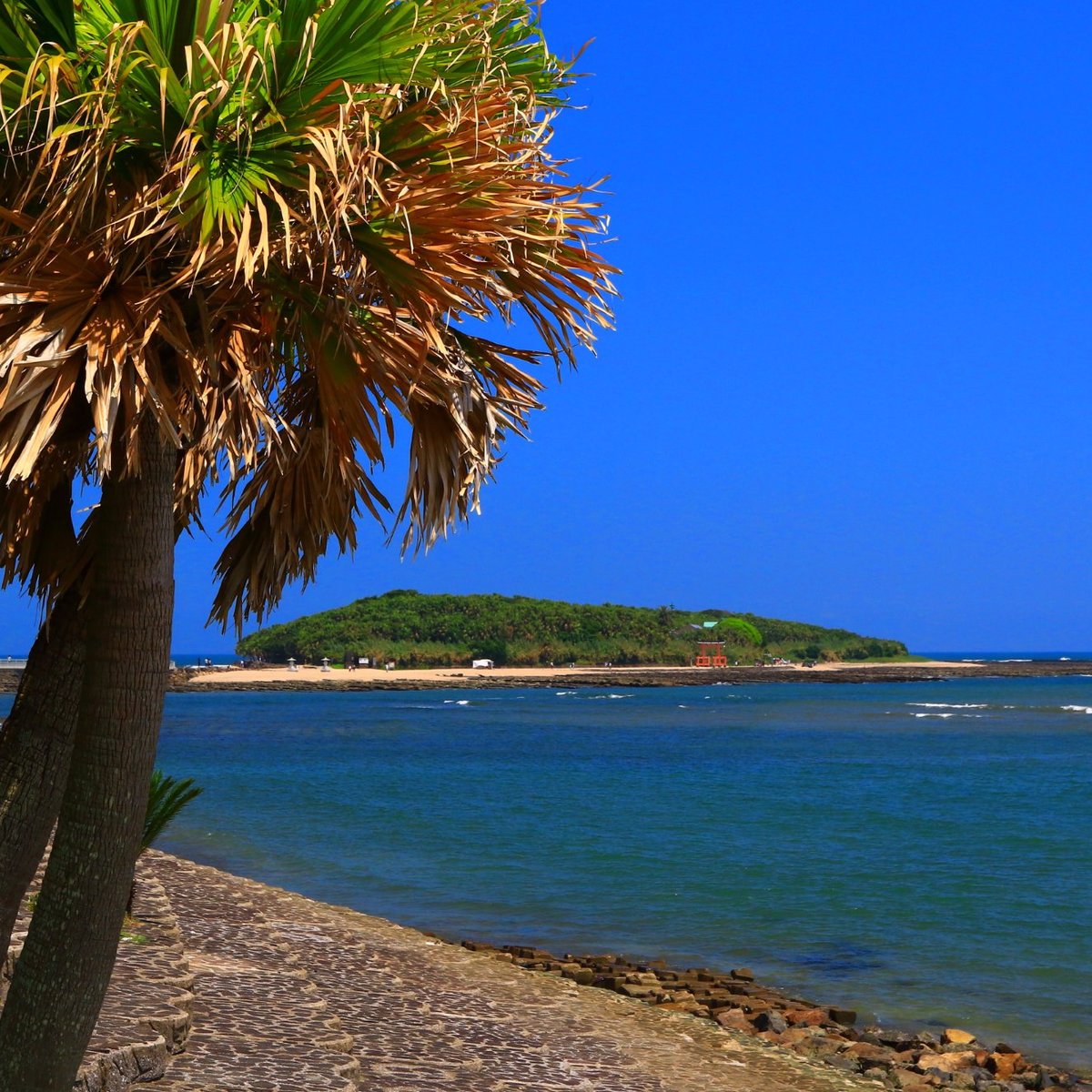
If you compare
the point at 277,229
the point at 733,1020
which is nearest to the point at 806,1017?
the point at 733,1020

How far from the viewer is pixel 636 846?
82.1 feet

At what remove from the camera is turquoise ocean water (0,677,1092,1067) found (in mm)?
15508

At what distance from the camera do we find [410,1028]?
9680 mm

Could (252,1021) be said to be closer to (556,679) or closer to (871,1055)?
(871,1055)

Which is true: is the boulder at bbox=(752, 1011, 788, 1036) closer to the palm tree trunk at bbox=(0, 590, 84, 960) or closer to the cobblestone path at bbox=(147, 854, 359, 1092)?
the cobblestone path at bbox=(147, 854, 359, 1092)

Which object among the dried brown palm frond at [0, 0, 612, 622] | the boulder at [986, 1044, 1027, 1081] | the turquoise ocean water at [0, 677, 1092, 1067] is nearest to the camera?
the dried brown palm frond at [0, 0, 612, 622]

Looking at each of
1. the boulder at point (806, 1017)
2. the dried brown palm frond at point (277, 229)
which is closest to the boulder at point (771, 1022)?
the boulder at point (806, 1017)

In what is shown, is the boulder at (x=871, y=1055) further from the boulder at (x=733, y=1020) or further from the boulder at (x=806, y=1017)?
the boulder at (x=733, y=1020)

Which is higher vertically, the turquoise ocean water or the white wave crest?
the white wave crest

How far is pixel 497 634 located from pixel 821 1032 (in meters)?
136

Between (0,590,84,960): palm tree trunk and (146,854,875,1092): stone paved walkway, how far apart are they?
2.36m

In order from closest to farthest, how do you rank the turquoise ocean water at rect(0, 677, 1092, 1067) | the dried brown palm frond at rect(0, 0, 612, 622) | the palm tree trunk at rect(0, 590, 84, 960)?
the dried brown palm frond at rect(0, 0, 612, 622)
the palm tree trunk at rect(0, 590, 84, 960)
the turquoise ocean water at rect(0, 677, 1092, 1067)

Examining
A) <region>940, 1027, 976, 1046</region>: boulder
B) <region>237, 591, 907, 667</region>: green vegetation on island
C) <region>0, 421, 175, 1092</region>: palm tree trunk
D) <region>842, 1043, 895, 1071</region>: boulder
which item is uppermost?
<region>237, 591, 907, 667</region>: green vegetation on island

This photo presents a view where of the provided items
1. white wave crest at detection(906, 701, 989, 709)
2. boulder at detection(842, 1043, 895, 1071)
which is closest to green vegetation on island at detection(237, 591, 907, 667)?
white wave crest at detection(906, 701, 989, 709)
